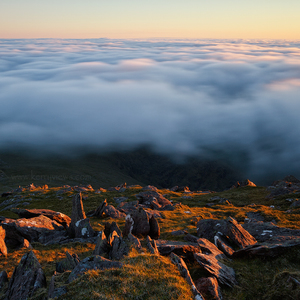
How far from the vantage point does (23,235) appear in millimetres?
33344

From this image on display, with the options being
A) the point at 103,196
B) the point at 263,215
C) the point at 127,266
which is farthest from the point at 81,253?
the point at 103,196

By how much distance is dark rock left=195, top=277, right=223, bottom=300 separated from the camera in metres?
14.9

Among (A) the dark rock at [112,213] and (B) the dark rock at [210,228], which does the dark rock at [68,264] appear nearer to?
(B) the dark rock at [210,228]

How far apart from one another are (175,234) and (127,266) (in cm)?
1826

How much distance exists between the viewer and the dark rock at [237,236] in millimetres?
24636

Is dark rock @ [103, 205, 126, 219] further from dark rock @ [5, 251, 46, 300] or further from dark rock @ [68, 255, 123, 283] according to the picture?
dark rock @ [68, 255, 123, 283]

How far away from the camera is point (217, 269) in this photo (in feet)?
57.9

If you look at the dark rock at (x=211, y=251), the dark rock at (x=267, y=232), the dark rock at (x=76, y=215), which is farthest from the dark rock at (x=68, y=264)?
the dark rock at (x=267, y=232)

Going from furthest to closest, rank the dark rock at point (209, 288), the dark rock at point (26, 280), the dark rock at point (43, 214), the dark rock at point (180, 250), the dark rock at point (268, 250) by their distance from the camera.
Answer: the dark rock at point (43, 214), the dark rock at point (180, 250), the dark rock at point (268, 250), the dark rock at point (26, 280), the dark rock at point (209, 288)

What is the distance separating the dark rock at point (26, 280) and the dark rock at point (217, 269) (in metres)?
11.6

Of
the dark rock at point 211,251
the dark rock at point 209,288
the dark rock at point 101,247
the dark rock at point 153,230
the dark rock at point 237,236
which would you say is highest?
the dark rock at point 209,288

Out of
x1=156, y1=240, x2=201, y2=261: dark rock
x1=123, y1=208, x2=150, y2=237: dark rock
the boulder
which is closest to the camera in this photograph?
x1=156, y1=240, x2=201, y2=261: dark rock

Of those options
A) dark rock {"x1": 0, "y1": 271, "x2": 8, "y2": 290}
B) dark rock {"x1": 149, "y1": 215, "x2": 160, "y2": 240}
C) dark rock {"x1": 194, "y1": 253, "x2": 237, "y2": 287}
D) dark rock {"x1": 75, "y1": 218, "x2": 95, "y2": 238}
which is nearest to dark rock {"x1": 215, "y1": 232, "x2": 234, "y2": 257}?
dark rock {"x1": 194, "y1": 253, "x2": 237, "y2": 287}

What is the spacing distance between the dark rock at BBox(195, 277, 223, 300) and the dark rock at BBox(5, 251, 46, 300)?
1066cm
